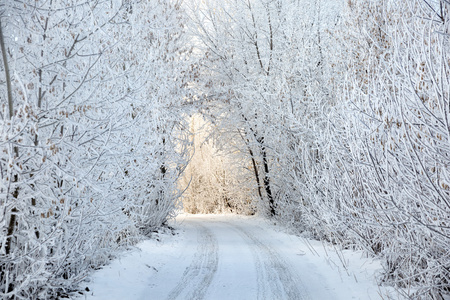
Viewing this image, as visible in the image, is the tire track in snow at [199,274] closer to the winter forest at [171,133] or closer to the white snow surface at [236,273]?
the white snow surface at [236,273]

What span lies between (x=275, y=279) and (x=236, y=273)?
0.68 meters

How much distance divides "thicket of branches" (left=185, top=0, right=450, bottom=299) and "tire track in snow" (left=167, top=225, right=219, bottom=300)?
6.46 ft

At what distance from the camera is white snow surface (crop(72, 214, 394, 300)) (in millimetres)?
4969

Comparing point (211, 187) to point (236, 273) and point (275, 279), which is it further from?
point (275, 279)

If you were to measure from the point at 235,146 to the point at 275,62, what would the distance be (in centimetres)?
380

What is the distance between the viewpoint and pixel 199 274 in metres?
6.02

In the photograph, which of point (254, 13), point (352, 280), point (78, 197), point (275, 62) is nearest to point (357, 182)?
point (352, 280)

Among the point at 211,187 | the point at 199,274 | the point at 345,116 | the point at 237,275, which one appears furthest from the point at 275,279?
the point at 211,187

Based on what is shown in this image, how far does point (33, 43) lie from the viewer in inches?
156

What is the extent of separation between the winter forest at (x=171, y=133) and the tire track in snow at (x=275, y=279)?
1.04 metres

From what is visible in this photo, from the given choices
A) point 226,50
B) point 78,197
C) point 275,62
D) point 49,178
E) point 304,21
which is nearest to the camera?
point 49,178

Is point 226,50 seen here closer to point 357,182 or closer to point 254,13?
point 254,13

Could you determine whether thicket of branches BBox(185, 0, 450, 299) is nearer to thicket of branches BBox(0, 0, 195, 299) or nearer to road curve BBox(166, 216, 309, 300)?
road curve BBox(166, 216, 309, 300)

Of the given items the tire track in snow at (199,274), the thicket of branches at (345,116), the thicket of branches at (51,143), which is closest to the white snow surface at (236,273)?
the tire track in snow at (199,274)
